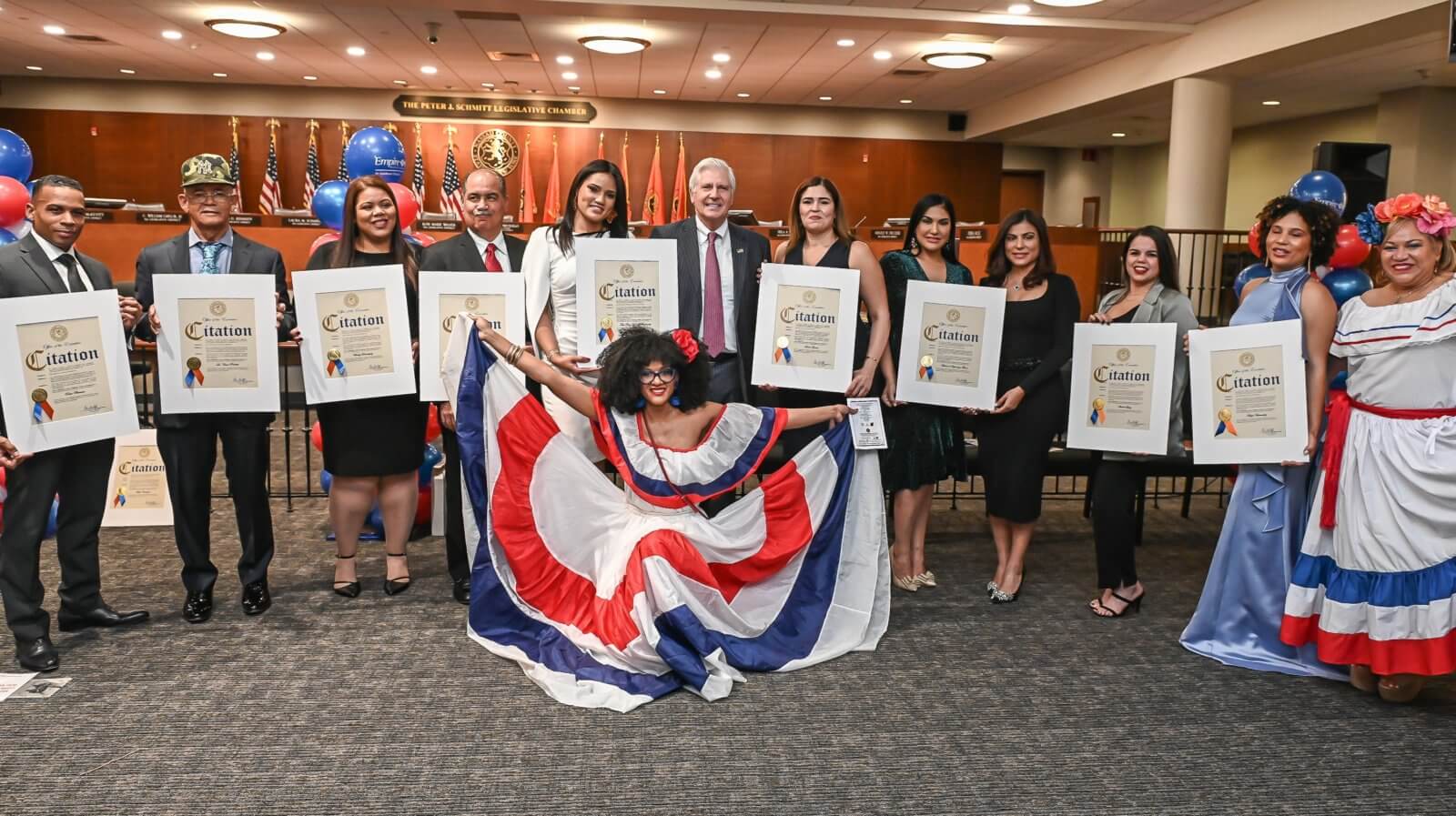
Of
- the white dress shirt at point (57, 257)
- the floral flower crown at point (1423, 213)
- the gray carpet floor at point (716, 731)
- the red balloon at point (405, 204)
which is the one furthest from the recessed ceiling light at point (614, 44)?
the floral flower crown at point (1423, 213)

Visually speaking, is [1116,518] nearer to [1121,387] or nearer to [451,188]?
[1121,387]

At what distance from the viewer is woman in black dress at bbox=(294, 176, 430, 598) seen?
374cm

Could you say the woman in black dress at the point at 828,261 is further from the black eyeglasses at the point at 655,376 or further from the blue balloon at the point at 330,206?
the blue balloon at the point at 330,206

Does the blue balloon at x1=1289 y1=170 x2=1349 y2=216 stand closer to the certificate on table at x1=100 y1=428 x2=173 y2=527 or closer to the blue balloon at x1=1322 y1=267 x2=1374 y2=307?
the blue balloon at x1=1322 y1=267 x2=1374 y2=307

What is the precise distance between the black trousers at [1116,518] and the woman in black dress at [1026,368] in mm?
239

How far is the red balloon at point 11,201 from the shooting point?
5.38m

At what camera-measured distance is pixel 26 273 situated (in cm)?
322

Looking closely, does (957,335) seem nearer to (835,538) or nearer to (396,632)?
A: (835,538)

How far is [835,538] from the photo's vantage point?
363 centimetres

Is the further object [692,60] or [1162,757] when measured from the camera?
[692,60]

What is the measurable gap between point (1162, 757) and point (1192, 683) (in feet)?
2.12

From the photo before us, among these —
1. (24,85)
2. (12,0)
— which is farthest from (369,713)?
(24,85)

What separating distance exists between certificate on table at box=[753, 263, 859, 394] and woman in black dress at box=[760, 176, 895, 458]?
80 millimetres

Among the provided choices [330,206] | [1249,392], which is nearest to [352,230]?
[1249,392]
